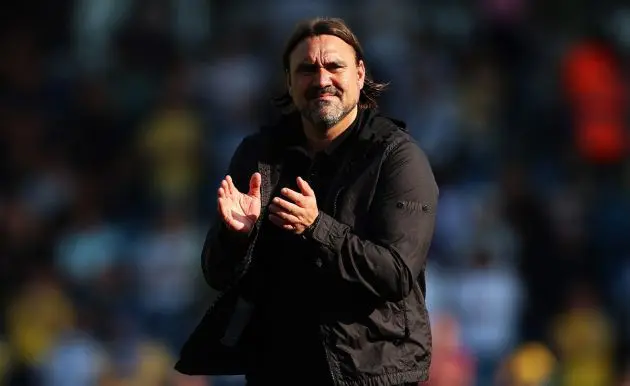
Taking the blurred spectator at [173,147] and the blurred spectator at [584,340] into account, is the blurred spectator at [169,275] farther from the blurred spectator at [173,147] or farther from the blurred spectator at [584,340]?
the blurred spectator at [584,340]

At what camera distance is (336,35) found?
177 inches

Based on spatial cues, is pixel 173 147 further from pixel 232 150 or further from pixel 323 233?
pixel 323 233

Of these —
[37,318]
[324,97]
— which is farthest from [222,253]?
[37,318]

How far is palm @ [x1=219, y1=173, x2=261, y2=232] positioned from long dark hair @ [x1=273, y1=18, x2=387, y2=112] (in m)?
0.48

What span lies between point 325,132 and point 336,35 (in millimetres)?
304

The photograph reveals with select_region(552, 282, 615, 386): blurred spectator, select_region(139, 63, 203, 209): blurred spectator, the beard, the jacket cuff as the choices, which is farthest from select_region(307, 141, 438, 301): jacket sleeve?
select_region(139, 63, 203, 209): blurred spectator

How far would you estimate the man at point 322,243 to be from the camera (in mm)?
4199

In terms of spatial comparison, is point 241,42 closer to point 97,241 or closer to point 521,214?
point 97,241

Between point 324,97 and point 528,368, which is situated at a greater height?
point 324,97

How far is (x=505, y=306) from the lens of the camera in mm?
9562

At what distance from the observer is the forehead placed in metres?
4.46

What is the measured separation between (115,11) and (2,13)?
1.01m

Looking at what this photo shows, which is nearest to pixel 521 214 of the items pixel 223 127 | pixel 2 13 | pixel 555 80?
pixel 555 80

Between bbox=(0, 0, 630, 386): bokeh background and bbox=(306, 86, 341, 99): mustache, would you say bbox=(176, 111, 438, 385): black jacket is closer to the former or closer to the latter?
bbox=(306, 86, 341, 99): mustache
